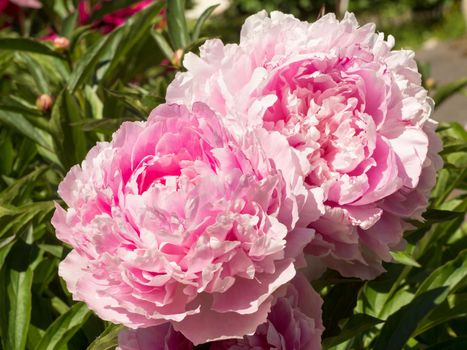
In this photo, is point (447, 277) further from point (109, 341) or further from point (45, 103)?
point (45, 103)

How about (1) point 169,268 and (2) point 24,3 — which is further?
(2) point 24,3

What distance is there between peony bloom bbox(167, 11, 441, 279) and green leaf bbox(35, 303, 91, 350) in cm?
33

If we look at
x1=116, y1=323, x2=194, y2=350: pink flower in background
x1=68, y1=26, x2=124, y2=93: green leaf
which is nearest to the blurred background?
x1=68, y1=26, x2=124, y2=93: green leaf

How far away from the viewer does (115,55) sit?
1361 millimetres

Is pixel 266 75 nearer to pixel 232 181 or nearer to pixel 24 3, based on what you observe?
pixel 232 181

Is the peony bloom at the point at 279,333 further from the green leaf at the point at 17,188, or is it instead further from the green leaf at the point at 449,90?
the green leaf at the point at 449,90

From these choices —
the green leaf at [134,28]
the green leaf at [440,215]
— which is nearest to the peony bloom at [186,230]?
the green leaf at [440,215]

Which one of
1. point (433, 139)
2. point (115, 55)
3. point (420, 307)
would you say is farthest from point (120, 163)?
point (115, 55)

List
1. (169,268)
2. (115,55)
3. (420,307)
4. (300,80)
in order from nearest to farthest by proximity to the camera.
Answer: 1. (169,268)
2. (300,80)
3. (420,307)
4. (115,55)

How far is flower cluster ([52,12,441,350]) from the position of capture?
655 mm

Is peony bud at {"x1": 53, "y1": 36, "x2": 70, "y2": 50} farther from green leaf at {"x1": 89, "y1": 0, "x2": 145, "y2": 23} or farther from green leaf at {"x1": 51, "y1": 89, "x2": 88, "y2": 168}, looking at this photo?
green leaf at {"x1": 89, "y1": 0, "x2": 145, "y2": 23}

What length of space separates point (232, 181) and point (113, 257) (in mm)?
115

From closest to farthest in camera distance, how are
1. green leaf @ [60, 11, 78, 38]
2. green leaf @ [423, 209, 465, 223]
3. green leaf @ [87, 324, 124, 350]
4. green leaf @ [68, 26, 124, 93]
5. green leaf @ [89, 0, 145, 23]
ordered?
green leaf @ [87, 324, 124, 350], green leaf @ [423, 209, 465, 223], green leaf @ [68, 26, 124, 93], green leaf @ [60, 11, 78, 38], green leaf @ [89, 0, 145, 23]

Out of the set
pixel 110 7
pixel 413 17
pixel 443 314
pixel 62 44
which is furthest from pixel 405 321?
pixel 413 17
